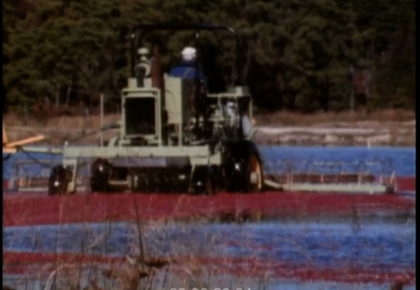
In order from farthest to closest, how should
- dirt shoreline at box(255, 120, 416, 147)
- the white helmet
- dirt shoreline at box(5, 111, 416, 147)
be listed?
1. dirt shoreline at box(255, 120, 416, 147)
2. dirt shoreline at box(5, 111, 416, 147)
3. the white helmet

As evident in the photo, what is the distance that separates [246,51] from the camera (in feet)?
51.3

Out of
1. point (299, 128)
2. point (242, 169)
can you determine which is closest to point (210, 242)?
point (242, 169)

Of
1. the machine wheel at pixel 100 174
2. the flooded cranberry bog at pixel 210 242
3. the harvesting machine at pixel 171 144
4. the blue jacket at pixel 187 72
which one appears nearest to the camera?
the flooded cranberry bog at pixel 210 242

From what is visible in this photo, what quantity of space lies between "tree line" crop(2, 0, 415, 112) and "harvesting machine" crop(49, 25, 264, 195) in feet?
2.01

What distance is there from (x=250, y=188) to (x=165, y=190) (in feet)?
2.60

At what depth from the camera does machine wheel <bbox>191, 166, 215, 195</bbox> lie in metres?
11.1

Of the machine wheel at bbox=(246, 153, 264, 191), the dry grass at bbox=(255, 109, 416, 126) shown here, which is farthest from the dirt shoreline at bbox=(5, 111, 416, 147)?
the machine wheel at bbox=(246, 153, 264, 191)

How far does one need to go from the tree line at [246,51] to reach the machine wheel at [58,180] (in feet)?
2.35

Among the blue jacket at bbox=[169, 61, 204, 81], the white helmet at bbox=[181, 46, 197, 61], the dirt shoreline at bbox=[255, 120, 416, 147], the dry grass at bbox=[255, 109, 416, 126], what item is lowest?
the dirt shoreline at bbox=[255, 120, 416, 147]

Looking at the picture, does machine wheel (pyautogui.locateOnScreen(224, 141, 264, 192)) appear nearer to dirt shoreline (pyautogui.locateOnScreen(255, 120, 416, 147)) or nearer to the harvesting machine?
the harvesting machine

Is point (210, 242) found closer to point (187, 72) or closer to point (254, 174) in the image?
point (254, 174)

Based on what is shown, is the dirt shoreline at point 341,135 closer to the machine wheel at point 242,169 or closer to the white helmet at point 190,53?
the machine wheel at point 242,169

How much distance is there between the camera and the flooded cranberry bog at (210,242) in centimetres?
466

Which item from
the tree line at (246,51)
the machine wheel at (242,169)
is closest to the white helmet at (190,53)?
the tree line at (246,51)
